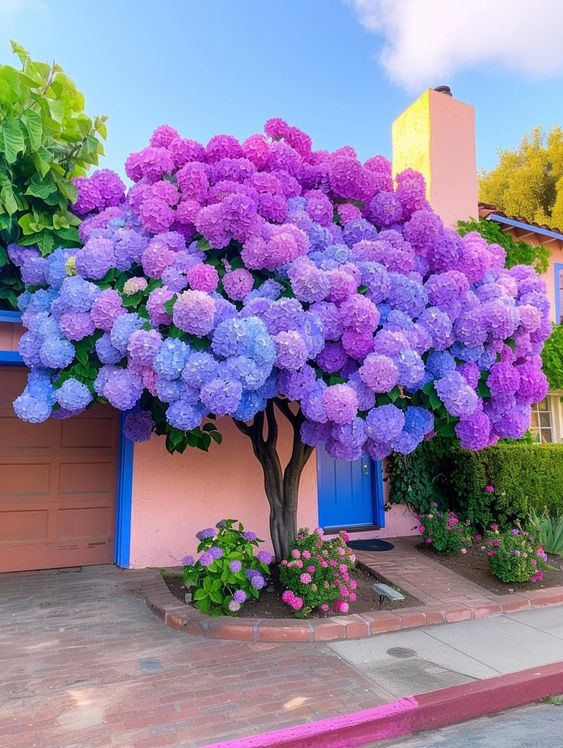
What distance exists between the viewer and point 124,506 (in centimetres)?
603

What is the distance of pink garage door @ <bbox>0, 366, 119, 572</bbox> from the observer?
5805 millimetres

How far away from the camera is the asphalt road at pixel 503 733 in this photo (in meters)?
3.06

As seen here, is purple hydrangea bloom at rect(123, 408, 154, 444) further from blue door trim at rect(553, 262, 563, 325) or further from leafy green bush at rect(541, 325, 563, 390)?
blue door trim at rect(553, 262, 563, 325)

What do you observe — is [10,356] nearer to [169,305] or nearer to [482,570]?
[169,305]

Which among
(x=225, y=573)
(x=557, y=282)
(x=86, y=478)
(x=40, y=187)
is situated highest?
(x=557, y=282)

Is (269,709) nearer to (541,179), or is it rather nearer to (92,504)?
(92,504)

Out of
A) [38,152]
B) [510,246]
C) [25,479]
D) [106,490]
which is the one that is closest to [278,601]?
[106,490]

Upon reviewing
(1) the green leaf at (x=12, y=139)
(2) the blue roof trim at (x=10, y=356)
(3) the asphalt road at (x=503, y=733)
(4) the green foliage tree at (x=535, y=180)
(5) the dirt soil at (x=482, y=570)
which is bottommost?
(3) the asphalt road at (x=503, y=733)

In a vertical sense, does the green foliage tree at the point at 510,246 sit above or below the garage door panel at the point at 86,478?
above

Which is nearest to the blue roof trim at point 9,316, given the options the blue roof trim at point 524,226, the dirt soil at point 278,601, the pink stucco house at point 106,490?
the pink stucco house at point 106,490

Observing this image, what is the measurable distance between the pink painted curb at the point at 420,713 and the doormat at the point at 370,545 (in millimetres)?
3206

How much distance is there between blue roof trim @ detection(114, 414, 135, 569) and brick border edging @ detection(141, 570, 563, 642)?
2.66ft

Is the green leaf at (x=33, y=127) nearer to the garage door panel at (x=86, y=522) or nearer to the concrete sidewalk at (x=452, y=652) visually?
the garage door panel at (x=86, y=522)

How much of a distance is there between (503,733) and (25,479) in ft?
16.6
